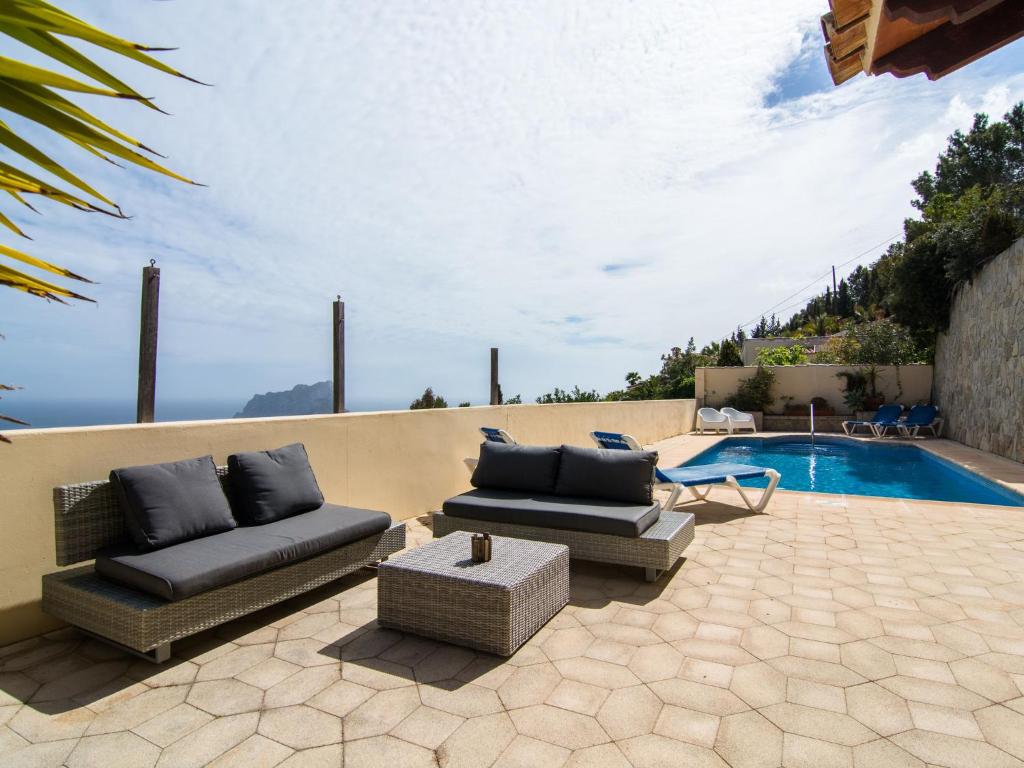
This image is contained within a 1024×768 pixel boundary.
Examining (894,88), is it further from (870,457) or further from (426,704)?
(870,457)

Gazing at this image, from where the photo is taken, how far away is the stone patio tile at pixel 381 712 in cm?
221

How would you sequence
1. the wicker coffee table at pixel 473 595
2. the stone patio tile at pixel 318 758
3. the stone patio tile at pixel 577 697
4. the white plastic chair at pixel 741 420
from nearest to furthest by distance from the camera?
the stone patio tile at pixel 318 758, the stone patio tile at pixel 577 697, the wicker coffee table at pixel 473 595, the white plastic chair at pixel 741 420

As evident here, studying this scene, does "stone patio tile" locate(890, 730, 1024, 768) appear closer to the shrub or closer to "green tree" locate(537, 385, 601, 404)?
"green tree" locate(537, 385, 601, 404)

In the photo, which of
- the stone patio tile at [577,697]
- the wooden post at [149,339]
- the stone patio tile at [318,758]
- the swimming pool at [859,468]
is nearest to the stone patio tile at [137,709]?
the stone patio tile at [318,758]

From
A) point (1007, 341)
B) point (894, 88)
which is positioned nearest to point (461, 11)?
point (894, 88)

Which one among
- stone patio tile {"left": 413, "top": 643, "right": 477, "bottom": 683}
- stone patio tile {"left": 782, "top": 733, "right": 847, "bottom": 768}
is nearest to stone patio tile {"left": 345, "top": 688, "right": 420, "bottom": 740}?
stone patio tile {"left": 413, "top": 643, "right": 477, "bottom": 683}

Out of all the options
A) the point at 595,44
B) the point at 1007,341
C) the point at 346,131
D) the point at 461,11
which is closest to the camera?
the point at 461,11

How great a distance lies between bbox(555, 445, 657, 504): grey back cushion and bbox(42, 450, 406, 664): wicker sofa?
181 cm

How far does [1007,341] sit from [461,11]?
435 inches

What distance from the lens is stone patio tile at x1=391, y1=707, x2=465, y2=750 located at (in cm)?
215

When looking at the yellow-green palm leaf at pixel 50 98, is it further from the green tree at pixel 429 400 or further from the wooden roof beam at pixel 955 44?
the green tree at pixel 429 400

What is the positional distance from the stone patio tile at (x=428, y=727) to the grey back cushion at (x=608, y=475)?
7.58 ft

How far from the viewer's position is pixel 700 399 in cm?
1773

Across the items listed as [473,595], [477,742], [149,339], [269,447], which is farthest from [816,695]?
[149,339]
